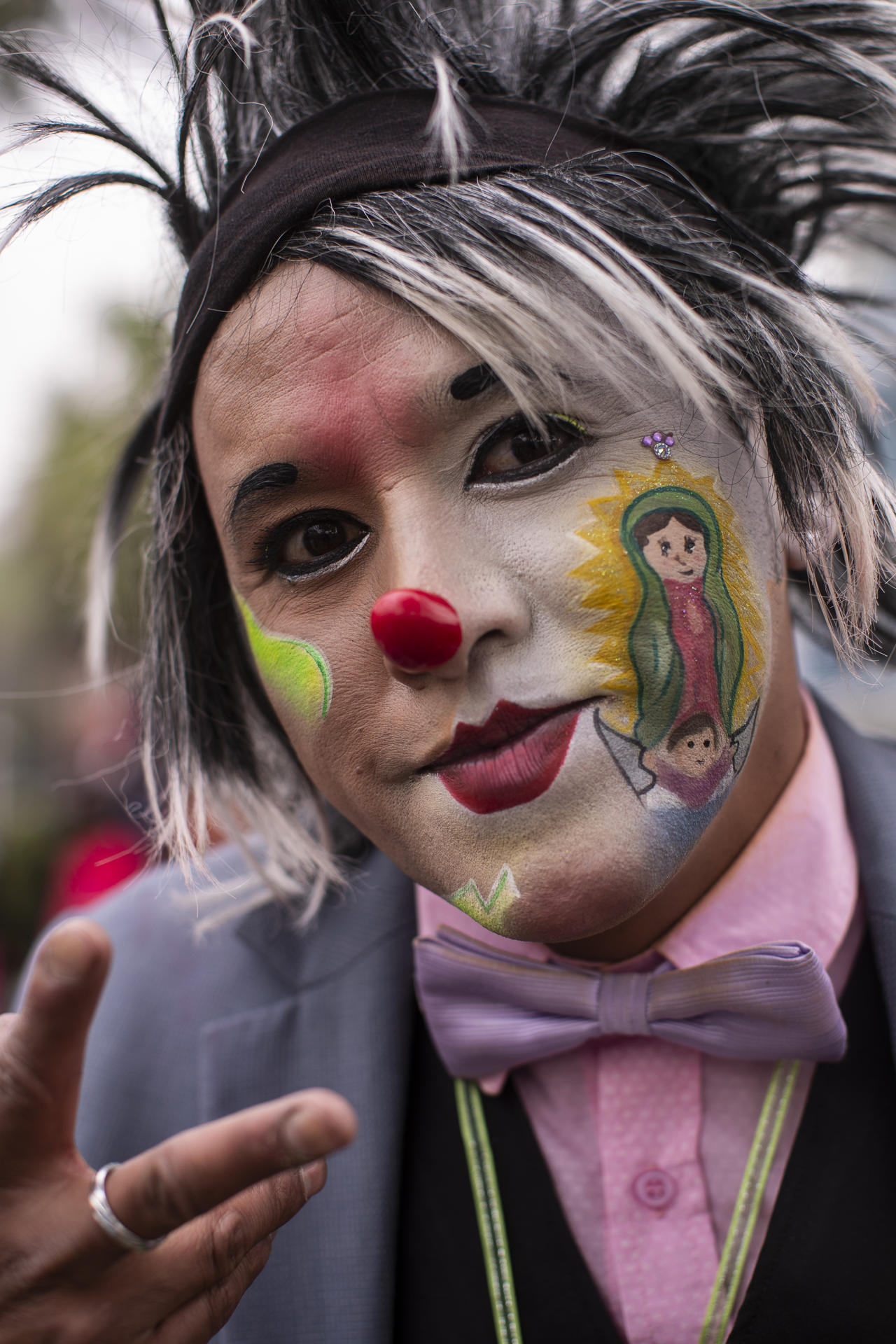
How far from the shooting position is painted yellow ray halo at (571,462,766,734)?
1220mm

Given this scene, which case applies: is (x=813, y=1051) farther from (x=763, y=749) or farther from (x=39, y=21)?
(x=39, y=21)

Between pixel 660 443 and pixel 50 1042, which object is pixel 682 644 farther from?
pixel 50 1042

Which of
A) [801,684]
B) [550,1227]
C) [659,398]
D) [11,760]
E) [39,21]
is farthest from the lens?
[11,760]

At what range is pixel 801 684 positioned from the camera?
1874 mm

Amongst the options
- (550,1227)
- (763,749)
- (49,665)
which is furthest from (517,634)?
(49,665)

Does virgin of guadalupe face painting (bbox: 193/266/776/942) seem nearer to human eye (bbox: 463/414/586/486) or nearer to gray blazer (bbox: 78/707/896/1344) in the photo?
human eye (bbox: 463/414/586/486)

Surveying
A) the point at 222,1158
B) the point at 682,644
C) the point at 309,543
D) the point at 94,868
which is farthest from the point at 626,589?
the point at 94,868

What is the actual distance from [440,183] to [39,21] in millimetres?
869

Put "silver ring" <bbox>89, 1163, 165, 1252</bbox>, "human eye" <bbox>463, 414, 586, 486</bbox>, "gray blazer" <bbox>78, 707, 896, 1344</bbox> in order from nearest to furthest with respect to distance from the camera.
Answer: "silver ring" <bbox>89, 1163, 165, 1252</bbox>
"human eye" <bbox>463, 414, 586, 486</bbox>
"gray blazer" <bbox>78, 707, 896, 1344</bbox>

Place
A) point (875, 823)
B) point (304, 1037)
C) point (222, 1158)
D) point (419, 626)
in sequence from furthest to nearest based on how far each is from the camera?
point (304, 1037), point (875, 823), point (419, 626), point (222, 1158)

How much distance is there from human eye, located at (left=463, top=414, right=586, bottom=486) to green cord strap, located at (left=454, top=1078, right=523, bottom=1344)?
100 cm

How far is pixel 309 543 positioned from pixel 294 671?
0.62ft

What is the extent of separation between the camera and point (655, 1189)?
4.71ft

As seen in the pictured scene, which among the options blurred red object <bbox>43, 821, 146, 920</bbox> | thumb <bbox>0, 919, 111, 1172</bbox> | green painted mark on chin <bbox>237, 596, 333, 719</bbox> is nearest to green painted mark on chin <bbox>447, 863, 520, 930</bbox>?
green painted mark on chin <bbox>237, 596, 333, 719</bbox>
